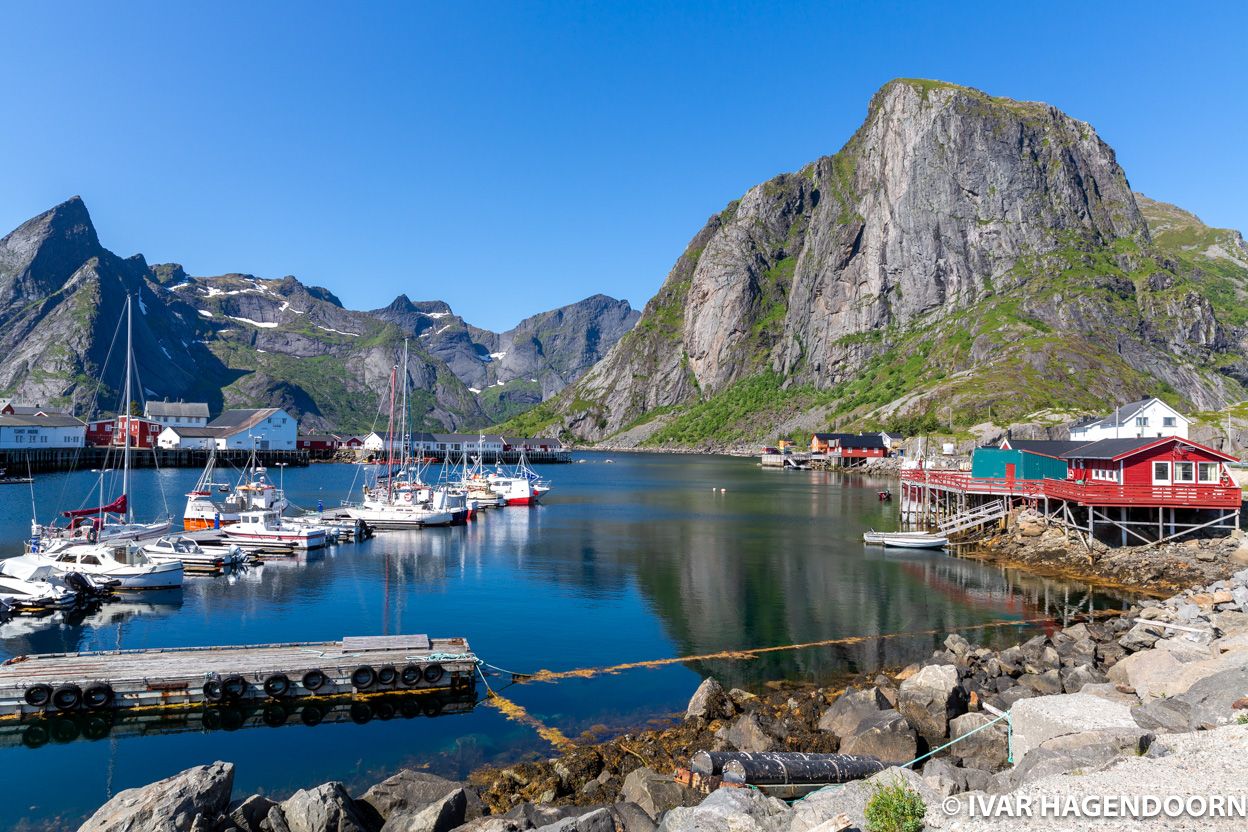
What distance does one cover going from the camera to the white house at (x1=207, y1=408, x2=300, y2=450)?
564ft

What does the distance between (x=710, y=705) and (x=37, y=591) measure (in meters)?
35.7

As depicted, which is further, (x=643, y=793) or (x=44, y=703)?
(x=44, y=703)

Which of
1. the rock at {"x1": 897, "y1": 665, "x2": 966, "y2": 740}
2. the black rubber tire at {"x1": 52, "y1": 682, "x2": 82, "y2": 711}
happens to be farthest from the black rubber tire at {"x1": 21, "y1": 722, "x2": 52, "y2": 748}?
the rock at {"x1": 897, "y1": 665, "x2": 966, "y2": 740}

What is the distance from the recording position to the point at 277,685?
26422mm

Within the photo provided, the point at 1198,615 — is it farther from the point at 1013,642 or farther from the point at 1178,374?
the point at 1178,374

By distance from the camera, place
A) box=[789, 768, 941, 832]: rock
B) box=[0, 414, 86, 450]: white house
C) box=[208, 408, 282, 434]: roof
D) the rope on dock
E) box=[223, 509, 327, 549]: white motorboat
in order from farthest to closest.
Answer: box=[208, 408, 282, 434]: roof, box=[0, 414, 86, 450]: white house, box=[223, 509, 327, 549]: white motorboat, the rope on dock, box=[789, 768, 941, 832]: rock

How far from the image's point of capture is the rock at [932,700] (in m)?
23.1

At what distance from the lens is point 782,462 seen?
181750mm

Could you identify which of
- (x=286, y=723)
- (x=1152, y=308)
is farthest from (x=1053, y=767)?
(x=1152, y=308)

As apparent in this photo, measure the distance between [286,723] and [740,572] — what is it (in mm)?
34114

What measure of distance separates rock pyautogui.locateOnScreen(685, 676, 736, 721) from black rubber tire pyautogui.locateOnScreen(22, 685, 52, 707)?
69.4 ft

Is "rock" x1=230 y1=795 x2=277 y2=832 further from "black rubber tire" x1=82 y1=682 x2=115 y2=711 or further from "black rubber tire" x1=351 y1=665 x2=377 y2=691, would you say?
"black rubber tire" x1=82 y1=682 x2=115 y2=711

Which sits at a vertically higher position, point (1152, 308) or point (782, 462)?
point (1152, 308)

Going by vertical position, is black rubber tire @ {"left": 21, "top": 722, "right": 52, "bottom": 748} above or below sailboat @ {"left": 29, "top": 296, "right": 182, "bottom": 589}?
below
